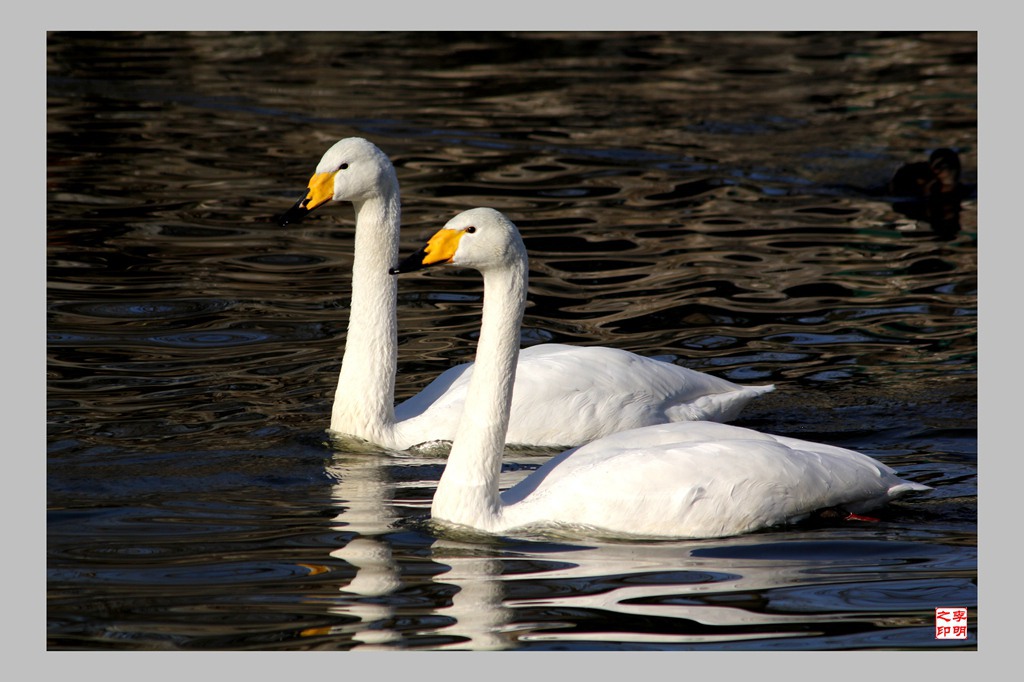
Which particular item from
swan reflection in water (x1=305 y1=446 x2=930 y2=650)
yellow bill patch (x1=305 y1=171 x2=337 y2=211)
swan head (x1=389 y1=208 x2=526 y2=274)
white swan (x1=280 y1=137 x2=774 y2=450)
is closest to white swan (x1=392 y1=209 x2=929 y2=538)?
swan head (x1=389 y1=208 x2=526 y2=274)

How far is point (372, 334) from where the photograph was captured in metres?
9.95

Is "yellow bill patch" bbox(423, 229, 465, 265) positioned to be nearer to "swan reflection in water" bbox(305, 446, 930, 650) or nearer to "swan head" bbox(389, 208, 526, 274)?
"swan head" bbox(389, 208, 526, 274)

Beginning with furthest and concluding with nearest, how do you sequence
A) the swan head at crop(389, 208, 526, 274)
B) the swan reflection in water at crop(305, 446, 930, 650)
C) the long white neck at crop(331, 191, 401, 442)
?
the long white neck at crop(331, 191, 401, 442) → the swan head at crop(389, 208, 526, 274) → the swan reflection in water at crop(305, 446, 930, 650)

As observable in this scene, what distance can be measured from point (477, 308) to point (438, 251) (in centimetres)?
479

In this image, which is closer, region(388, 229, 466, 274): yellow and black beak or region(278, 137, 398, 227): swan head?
region(388, 229, 466, 274): yellow and black beak

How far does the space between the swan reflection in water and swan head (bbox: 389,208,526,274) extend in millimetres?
1481

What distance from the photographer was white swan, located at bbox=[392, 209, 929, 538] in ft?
25.6

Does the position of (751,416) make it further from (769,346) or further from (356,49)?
(356,49)

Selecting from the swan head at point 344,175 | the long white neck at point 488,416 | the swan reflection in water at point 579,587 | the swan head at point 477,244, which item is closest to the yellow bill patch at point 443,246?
the swan head at point 477,244

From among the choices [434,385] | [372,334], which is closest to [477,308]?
[434,385]

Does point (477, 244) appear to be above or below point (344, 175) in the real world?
below

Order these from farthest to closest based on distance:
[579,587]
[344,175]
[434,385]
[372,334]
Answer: [434,385]
[372,334]
[344,175]
[579,587]

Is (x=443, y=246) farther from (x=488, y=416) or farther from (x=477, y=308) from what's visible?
(x=477, y=308)

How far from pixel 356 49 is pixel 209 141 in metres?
6.32
